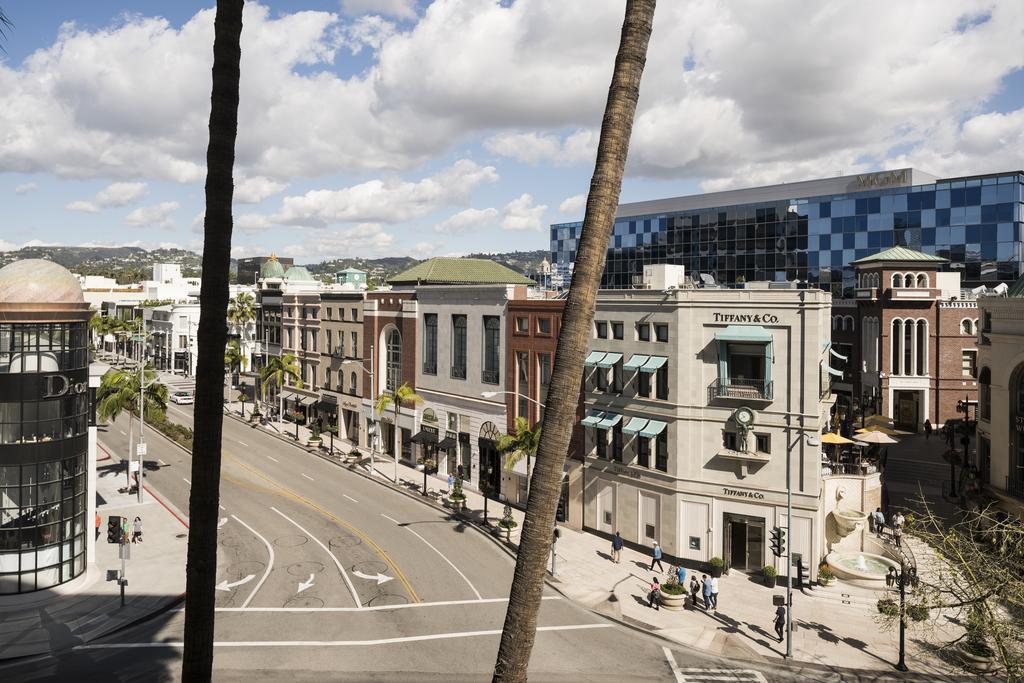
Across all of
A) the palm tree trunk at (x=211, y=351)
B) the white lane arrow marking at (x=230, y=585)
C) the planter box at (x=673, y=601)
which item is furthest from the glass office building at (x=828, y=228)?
the palm tree trunk at (x=211, y=351)

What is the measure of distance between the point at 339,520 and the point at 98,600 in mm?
13721

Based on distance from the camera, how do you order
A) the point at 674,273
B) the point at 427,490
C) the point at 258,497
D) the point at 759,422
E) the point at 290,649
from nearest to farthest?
the point at 290,649 < the point at 759,422 < the point at 674,273 < the point at 258,497 < the point at 427,490

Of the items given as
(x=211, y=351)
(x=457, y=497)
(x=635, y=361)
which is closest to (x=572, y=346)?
(x=211, y=351)

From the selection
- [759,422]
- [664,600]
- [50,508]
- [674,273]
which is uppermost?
[674,273]

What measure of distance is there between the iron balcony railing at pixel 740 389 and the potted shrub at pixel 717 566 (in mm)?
7860

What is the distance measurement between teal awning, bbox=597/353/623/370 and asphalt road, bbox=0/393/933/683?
11.5m

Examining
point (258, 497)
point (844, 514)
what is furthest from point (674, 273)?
point (258, 497)

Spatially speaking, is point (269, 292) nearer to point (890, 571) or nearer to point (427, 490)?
point (427, 490)

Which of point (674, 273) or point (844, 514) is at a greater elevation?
point (674, 273)

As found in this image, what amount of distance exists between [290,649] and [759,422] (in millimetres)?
23108

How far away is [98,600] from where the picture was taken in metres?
29.4

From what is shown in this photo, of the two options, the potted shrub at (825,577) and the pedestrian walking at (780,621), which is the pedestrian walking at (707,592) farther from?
the potted shrub at (825,577)

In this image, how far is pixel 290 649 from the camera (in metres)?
24.9

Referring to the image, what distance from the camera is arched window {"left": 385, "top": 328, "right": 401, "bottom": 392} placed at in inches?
2336
